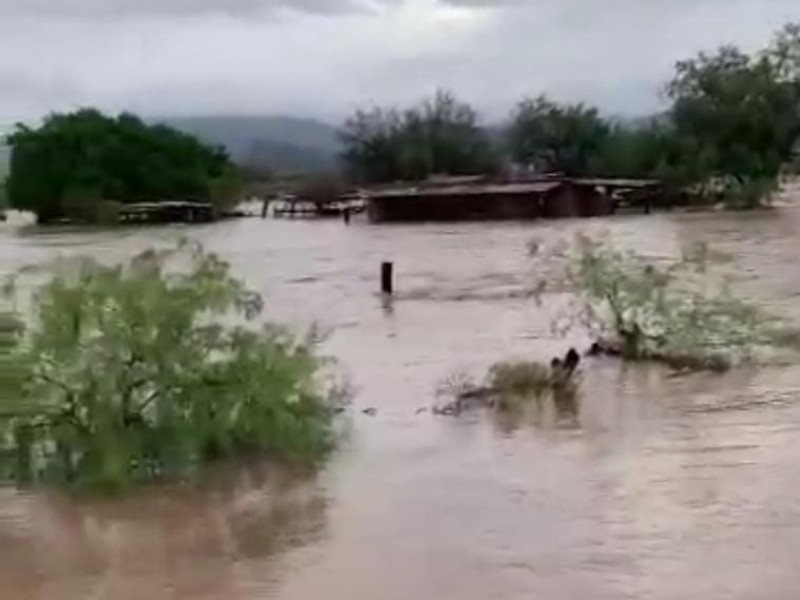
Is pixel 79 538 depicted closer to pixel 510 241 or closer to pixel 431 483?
pixel 431 483

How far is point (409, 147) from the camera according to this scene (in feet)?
335

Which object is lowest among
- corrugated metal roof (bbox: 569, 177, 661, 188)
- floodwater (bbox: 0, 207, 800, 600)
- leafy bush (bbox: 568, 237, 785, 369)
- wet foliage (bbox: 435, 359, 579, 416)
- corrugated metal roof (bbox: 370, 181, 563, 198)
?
floodwater (bbox: 0, 207, 800, 600)

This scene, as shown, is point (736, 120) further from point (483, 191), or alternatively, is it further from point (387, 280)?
point (387, 280)

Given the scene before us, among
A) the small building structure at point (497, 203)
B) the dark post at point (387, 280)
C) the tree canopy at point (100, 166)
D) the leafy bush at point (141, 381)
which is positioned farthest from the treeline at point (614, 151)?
the leafy bush at point (141, 381)

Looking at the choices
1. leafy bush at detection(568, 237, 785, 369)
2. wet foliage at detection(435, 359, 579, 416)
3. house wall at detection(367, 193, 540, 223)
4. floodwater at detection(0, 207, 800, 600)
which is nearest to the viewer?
floodwater at detection(0, 207, 800, 600)

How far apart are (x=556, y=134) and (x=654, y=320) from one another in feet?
249

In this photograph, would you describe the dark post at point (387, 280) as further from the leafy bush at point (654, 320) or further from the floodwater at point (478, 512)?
the leafy bush at point (654, 320)

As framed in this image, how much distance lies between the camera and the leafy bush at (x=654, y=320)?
22422 mm

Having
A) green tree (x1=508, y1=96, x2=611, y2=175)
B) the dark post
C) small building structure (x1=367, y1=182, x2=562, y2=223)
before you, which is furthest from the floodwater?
green tree (x1=508, y1=96, x2=611, y2=175)

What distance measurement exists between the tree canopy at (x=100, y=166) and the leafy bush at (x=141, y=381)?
56.6 meters

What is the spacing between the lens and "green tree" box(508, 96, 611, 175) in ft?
316

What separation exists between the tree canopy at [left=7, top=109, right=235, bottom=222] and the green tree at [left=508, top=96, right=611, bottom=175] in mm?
21022

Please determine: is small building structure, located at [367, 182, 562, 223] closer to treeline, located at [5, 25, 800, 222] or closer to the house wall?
the house wall

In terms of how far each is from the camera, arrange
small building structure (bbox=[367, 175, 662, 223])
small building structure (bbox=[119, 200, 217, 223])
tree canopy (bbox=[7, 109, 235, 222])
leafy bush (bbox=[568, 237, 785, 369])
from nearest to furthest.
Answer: leafy bush (bbox=[568, 237, 785, 369]) < small building structure (bbox=[367, 175, 662, 223]) < small building structure (bbox=[119, 200, 217, 223]) < tree canopy (bbox=[7, 109, 235, 222])
